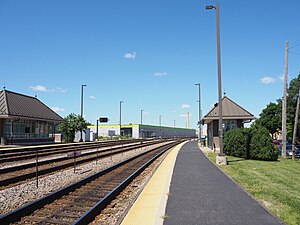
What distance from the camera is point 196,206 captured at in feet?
22.5

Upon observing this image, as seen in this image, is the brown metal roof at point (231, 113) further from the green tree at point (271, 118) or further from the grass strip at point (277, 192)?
the green tree at point (271, 118)

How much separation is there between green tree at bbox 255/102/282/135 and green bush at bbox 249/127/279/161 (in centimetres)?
5017

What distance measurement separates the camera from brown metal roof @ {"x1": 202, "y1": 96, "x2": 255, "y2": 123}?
26708 mm

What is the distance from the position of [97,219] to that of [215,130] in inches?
933

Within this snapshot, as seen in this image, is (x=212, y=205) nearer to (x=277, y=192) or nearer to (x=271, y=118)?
(x=277, y=192)

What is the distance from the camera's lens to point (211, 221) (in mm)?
5730

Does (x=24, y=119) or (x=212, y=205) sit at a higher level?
(x=24, y=119)

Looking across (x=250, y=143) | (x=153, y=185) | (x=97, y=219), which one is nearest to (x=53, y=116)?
(x=250, y=143)

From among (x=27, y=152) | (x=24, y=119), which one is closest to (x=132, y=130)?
(x=24, y=119)

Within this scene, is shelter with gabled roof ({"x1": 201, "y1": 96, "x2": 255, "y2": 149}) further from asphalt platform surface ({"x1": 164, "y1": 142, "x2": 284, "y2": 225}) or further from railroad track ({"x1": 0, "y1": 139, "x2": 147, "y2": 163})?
asphalt platform surface ({"x1": 164, "y1": 142, "x2": 284, "y2": 225})

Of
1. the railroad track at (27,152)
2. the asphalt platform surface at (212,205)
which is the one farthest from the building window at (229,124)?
the asphalt platform surface at (212,205)

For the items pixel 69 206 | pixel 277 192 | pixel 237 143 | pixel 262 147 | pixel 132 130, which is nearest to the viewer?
pixel 69 206

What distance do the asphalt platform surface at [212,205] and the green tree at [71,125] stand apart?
38.8 m

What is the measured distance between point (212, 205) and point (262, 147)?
14.3 m
